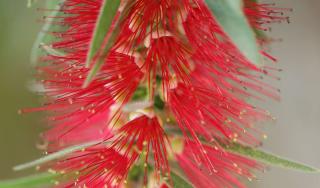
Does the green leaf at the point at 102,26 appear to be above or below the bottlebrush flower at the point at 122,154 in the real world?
above

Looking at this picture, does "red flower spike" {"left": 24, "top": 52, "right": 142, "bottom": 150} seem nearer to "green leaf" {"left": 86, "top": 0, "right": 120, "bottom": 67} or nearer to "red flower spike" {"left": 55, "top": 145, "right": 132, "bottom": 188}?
"red flower spike" {"left": 55, "top": 145, "right": 132, "bottom": 188}

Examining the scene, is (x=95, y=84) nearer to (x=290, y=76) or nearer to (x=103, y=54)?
(x=103, y=54)

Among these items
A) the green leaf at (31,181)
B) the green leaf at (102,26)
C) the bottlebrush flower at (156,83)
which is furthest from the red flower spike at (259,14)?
the green leaf at (31,181)

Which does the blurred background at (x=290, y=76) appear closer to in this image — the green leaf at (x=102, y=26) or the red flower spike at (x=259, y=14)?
the red flower spike at (x=259, y=14)

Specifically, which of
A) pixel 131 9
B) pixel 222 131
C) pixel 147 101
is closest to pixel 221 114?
pixel 222 131

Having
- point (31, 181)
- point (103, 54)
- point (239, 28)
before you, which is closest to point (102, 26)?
point (103, 54)

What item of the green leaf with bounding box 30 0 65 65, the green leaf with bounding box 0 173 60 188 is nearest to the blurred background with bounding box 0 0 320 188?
the green leaf with bounding box 30 0 65 65

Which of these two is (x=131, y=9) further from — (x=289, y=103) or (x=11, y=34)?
(x=289, y=103)
